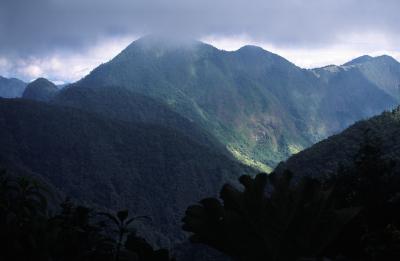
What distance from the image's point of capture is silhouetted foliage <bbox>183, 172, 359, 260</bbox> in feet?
15.4

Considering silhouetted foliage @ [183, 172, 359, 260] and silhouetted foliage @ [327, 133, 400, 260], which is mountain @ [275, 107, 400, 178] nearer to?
silhouetted foliage @ [327, 133, 400, 260]

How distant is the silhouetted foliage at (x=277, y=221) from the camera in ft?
15.4

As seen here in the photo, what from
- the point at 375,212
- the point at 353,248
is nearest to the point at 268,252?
the point at 353,248

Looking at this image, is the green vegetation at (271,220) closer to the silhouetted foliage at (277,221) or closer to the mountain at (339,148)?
the silhouetted foliage at (277,221)

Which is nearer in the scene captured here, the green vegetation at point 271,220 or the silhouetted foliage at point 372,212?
the green vegetation at point 271,220

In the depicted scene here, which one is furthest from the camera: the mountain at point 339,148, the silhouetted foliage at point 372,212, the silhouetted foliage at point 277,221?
the mountain at point 339,148

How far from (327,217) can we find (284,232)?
47cm

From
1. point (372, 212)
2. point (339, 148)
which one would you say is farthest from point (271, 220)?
point (339, 148)

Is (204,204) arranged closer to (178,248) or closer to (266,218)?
(266,218)

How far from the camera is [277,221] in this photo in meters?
4.67

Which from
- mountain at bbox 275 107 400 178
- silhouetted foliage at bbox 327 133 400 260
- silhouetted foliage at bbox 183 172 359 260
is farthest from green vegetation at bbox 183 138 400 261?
mountain at bbox 275 107 400 178

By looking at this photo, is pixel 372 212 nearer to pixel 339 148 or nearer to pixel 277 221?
pixel 277 221

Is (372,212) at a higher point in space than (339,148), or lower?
lower

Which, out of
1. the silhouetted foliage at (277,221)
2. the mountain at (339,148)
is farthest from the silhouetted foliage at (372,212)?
the mountain at (339,148)
